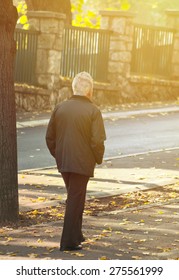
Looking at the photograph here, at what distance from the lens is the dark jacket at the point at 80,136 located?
10688 millimetres

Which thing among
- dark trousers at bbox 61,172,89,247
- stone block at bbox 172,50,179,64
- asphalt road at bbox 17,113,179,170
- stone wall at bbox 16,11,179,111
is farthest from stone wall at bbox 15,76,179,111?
dark trousers at bbox 61,172,89,247

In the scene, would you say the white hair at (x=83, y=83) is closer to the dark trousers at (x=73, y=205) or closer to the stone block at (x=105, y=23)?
the dark trousers at (x=73, y=205)

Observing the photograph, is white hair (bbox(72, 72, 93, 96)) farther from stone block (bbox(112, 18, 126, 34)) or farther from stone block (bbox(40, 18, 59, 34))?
stone block (bbox(112, 18, 126, 34))

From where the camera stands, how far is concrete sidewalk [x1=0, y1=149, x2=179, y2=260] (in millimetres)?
10812

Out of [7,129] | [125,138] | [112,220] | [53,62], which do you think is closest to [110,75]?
[53,62]

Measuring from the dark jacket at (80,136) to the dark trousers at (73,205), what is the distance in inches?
5.3

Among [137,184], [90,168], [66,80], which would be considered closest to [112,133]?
[66,80]

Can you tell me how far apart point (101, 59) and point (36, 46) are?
2.80 meters

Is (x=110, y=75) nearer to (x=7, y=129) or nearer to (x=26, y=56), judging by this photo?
(x=26, y=56)

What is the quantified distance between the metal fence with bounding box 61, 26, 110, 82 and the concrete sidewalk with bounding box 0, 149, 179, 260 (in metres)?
10.3

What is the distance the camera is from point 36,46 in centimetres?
2725

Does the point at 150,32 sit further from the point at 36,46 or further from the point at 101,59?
the point at 36,46

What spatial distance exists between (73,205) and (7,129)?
2515mm

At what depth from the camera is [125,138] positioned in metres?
22.0
